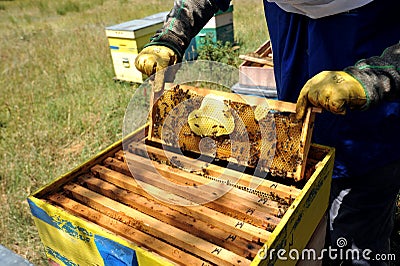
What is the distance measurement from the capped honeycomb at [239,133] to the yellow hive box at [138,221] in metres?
0.10

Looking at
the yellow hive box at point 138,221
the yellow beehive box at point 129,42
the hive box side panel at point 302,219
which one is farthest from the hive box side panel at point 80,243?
the yellow beehive box at point 129,42

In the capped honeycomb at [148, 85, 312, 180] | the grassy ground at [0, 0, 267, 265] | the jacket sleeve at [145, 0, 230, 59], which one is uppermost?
the jacket sleeve at [145, 0, 230, 59]

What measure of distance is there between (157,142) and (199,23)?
0.71m

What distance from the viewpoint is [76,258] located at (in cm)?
140

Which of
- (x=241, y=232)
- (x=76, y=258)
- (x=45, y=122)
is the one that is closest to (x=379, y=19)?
(x=241, y=232)

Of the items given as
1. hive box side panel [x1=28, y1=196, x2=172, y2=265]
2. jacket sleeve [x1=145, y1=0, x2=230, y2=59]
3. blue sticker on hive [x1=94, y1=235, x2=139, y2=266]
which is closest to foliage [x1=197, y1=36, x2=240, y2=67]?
jacket sleeve [x1=145, y1=0, x2=230, y2=59]

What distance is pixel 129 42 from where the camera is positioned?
5188 mm

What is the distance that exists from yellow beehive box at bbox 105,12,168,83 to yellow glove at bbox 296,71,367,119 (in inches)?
161

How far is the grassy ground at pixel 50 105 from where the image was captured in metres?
3.28

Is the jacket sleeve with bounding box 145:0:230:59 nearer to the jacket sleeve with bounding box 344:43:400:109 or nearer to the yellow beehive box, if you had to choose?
the jacket sleeve with bounding box 344:43:400:109

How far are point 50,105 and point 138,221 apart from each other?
162 inches

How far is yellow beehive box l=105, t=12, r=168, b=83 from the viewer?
5121 mm

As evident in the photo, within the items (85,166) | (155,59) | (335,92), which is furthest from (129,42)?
(335,92)

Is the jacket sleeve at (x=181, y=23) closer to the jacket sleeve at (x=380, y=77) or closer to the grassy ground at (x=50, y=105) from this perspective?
the jacket sleeve at (x=380, y=77)
